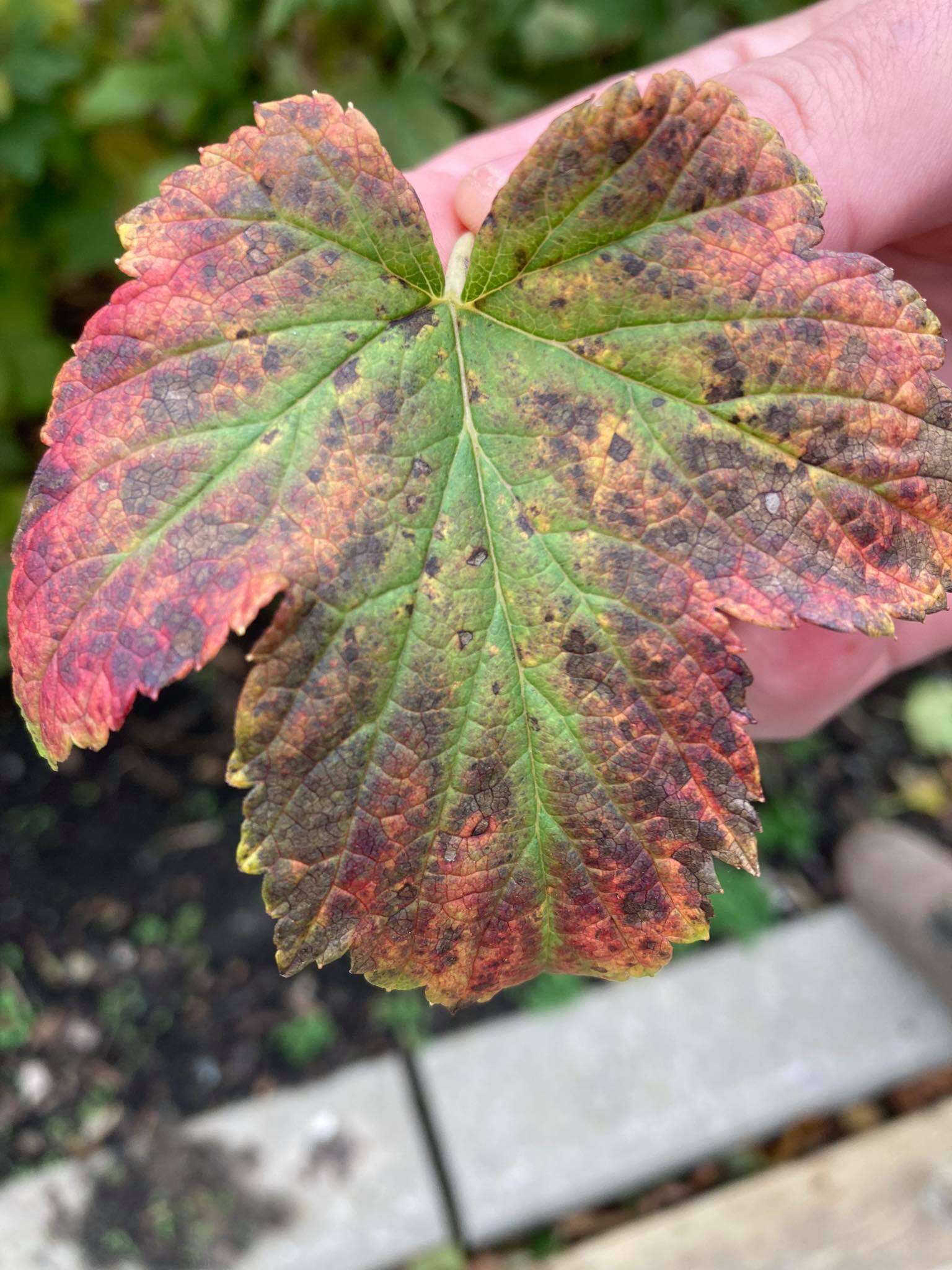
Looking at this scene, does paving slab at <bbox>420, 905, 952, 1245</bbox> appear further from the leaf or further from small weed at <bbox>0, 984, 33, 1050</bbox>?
the leaf

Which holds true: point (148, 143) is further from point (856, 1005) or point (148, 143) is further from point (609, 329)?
point (856, 1005)

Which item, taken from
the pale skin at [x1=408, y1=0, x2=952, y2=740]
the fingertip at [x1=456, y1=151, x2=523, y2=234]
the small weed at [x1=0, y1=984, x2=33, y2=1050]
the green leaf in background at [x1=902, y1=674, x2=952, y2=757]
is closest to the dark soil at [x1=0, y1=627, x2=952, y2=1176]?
the small weed at [x1=0, y1=984, x2=33, y2=1050]

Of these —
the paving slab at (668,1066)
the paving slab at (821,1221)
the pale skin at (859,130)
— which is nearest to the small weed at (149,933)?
the paving slab at (668,1066)

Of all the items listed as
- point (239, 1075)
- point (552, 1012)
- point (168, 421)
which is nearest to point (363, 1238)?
point (239, 1075)

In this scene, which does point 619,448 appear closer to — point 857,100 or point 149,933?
point 857,100

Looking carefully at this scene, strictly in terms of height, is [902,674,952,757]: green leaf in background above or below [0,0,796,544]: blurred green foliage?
below

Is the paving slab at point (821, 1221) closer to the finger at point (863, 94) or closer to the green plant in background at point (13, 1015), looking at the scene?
the green plant in background at point (13, 1015)
